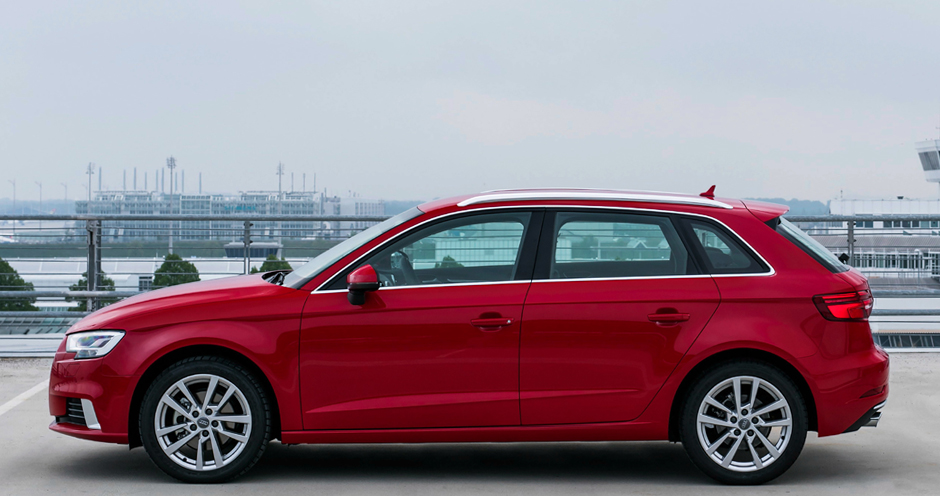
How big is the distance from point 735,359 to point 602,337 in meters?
0.69

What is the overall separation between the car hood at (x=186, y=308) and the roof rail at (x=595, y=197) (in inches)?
44.8

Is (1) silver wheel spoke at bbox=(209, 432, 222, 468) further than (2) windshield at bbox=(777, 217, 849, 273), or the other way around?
(2) windshield at bbox=(777, 217, 849, 273)

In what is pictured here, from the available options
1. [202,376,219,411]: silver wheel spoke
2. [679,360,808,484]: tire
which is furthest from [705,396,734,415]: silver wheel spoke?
[202,376,219,411]: silver wheel spoke

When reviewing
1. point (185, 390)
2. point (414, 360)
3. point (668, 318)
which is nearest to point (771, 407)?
point (668, 318)

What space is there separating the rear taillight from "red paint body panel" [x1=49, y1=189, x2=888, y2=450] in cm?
4

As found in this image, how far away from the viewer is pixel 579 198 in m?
4.77

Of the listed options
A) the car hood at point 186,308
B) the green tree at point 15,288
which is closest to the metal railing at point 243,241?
the green tree at point 15,288

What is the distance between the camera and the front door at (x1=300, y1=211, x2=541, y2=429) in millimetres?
4512

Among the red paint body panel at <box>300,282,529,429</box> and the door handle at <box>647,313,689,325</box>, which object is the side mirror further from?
the door handle at <box>647,313,689,325</box>

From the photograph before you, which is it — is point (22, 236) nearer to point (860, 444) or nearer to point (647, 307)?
point (647, 307)

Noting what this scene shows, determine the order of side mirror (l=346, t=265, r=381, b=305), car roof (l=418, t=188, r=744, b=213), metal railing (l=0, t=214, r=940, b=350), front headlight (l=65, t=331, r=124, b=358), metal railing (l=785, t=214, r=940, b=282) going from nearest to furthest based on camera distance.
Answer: side mirror (l=346, t=265, r=381, b=305), front headlight (l=65, t=331, r=124, b=358), car roof (l=418, t=188, r=744, b=213), metal railing (l=0, t=214, r=940, b=350), metal railing (l=785, t=214, r=940, b=282)

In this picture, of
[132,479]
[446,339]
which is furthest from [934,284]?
[132,479]

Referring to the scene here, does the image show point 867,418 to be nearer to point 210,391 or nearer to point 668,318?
point 668,318

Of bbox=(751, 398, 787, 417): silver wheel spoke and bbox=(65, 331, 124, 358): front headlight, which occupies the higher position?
bbox=(65, 331, 124, 358): front headlight
